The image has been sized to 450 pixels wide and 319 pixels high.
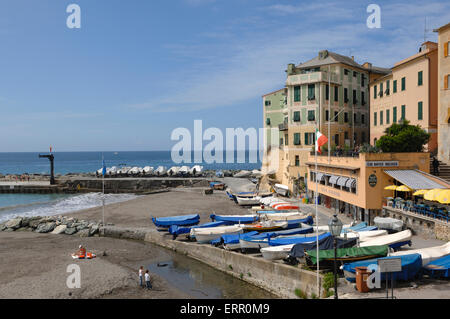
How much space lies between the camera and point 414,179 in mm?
27641

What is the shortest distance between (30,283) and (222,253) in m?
12.9

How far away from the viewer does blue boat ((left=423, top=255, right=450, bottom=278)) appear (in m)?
16.8

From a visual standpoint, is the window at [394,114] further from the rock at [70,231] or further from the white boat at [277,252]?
the rock at [70,231]

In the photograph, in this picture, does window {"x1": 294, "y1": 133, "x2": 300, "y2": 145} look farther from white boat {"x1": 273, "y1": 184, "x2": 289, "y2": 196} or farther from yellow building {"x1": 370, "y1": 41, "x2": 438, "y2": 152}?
yellow building {"x1": 370, "y1": 41, "x2": 438, "y2": 152}

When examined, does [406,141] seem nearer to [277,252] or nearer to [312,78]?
[277,252]

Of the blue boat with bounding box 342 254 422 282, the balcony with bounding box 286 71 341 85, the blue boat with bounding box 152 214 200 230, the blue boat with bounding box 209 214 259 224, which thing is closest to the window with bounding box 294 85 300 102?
the balcony with bounding box 286 71 341 85

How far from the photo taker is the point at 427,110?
118 ft

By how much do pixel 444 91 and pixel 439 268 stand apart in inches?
846

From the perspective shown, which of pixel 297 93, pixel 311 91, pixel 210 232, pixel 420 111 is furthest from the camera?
pixel 297 93

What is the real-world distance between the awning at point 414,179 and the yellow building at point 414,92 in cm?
1005

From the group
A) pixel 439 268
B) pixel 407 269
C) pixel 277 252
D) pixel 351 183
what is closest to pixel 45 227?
pixel 277 252
